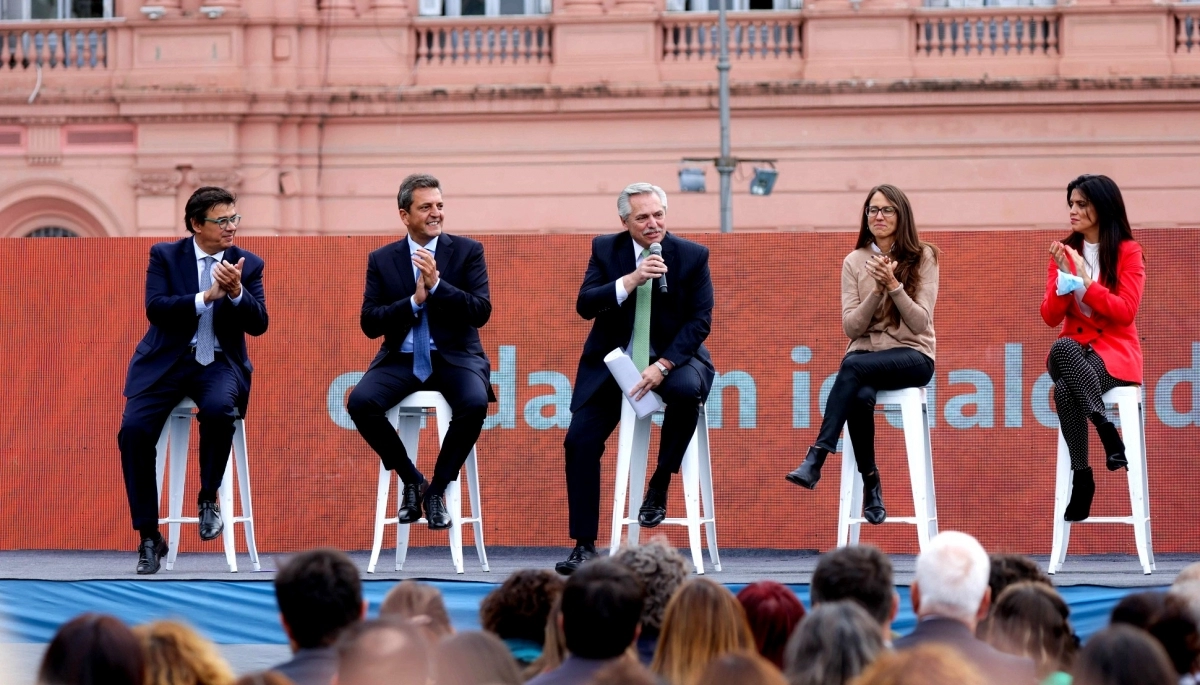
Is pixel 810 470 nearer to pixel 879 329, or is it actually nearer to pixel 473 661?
pixel 879 329

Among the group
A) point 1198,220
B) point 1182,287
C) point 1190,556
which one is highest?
point 1198,220

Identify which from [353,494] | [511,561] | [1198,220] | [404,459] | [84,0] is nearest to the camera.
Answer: [404,459]

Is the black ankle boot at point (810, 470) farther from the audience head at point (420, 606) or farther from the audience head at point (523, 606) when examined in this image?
the audience head at point (420, 606)

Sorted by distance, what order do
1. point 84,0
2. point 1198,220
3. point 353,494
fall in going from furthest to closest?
1. point 84,0
2. point 1198,220
3. point 353,494

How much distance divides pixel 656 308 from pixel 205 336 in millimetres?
1911

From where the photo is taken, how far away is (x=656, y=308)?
6797 millimetres

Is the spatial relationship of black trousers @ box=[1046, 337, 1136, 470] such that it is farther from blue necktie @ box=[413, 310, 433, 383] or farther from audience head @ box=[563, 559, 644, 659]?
audience head @ box=[563, 559, 644, 659]

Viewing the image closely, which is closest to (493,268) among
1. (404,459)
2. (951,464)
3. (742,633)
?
(404,459)

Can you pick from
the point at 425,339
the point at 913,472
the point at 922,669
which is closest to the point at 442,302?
the point at 425,339

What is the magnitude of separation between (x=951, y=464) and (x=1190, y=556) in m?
1.19

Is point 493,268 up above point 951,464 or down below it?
above

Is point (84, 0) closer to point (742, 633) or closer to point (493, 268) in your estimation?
point (493, 268)

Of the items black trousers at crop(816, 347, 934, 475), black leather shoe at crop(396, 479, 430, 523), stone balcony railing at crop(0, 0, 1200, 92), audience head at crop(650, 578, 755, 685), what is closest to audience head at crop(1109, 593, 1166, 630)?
audience head at crop(650, 578, 755, 685)

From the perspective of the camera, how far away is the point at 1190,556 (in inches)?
303
